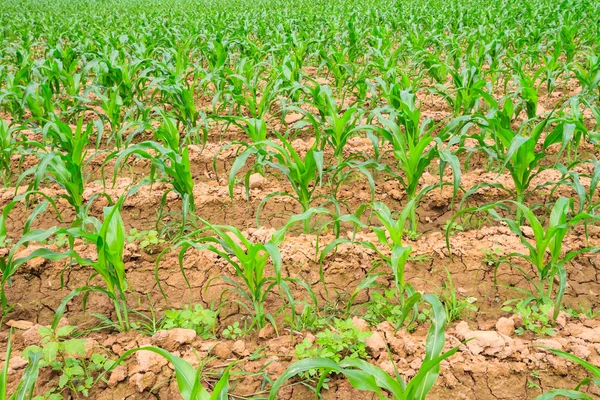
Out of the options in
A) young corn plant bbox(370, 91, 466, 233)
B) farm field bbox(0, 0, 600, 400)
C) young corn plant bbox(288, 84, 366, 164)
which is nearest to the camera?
farm field bbox(0, 0, 600, 400)

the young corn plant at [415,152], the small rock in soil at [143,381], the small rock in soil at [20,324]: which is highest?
the young corn plant at [415,152]

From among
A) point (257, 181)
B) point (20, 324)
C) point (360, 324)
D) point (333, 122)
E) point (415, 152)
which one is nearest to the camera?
point (360, 324)

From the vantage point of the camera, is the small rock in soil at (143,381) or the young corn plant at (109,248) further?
the young corn plant at (109,248)

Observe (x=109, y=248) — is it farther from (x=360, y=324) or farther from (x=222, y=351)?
(x=360, y=324)

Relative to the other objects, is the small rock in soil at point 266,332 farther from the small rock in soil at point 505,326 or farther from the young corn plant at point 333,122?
the young corn plant at point 333,122

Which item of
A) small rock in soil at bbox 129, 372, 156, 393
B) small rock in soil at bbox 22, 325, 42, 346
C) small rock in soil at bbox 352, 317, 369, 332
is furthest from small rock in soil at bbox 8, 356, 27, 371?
small rock in soil at bbox 352, 317, 369, 332

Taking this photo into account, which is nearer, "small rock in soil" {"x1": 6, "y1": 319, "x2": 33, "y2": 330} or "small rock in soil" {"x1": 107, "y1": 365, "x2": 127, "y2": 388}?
"small rock in soil" {"x1": 107, "y1": 365, "x2": 127, "y2": 388}

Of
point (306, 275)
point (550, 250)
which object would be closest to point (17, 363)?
point (306, 275)

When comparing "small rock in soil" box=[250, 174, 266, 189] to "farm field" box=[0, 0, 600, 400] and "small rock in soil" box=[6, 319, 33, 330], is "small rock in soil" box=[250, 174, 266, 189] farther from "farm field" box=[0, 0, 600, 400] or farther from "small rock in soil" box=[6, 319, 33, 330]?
"small rock in soil" box=[6, 319, 33, 330]

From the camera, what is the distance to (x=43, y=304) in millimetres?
2307

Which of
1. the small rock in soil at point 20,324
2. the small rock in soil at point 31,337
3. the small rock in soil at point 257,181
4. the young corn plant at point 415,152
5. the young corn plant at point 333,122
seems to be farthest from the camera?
the small rock in soil at point 257,181

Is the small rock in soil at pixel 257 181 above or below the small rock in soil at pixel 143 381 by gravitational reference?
above

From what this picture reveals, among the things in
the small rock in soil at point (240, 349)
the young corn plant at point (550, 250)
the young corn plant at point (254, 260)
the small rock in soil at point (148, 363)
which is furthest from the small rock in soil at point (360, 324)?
the small rock in soil at point (148, 363)

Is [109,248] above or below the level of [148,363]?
above
